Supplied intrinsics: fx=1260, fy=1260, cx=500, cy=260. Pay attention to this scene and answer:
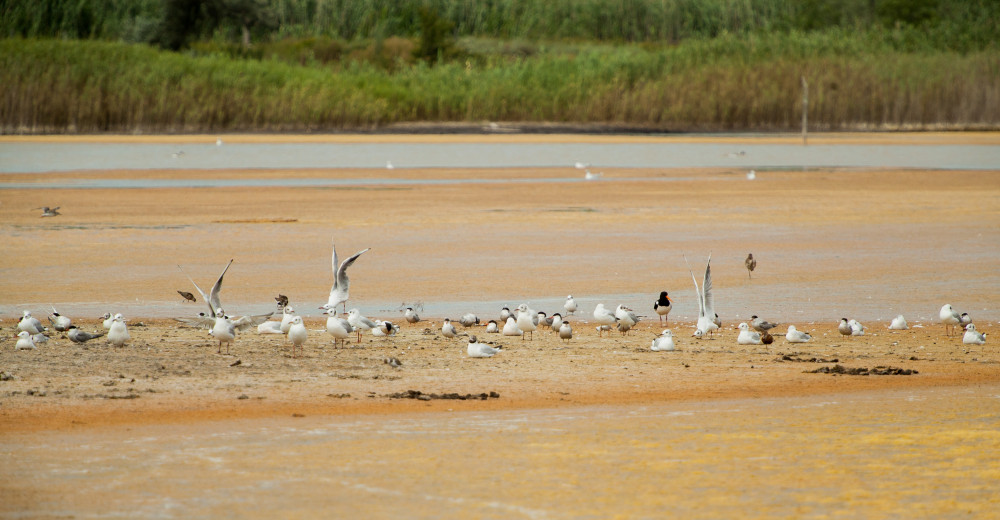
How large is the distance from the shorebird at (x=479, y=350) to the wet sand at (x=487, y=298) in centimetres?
8

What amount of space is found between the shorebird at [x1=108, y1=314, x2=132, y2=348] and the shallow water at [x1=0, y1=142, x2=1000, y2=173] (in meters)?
22.3

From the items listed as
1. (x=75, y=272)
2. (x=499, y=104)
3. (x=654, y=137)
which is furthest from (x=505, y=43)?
(x=75, y=272)

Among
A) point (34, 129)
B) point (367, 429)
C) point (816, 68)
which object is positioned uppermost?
point (816, 68)

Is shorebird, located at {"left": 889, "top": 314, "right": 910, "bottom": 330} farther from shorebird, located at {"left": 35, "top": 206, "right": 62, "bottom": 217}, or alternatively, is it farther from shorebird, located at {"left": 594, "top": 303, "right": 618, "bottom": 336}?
shorebird, located at {"left": 35, "top": 206, "right": 62, "bottom": 217}

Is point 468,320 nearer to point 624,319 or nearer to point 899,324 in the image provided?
point 624,319

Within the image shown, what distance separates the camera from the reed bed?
140 feet

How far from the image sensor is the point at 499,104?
155 ft

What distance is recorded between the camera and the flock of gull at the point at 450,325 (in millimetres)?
9344

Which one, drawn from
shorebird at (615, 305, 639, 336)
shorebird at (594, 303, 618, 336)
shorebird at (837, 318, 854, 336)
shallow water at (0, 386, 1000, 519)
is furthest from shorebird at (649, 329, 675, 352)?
shallow water at (0, 386, 1000, 519)

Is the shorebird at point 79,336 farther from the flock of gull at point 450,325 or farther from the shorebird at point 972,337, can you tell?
the shorebird at point 972,337

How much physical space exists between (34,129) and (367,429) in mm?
37838

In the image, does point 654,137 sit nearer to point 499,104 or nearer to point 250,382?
point 499,104

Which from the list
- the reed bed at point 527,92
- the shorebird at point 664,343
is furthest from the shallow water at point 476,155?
the shorebird at point 664,343

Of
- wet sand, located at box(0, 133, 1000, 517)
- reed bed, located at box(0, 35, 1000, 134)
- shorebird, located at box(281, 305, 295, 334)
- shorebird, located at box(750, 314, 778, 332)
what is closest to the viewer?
wet sand, located at box(0, 133, 1000, 517)
